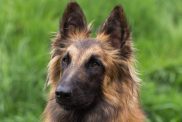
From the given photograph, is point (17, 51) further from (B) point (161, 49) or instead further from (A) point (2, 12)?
(B) point (161, 49)

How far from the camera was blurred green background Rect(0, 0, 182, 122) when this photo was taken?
35.9 feet

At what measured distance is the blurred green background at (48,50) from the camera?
1093 centimetres

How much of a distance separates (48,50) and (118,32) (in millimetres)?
3543

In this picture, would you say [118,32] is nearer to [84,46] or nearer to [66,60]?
[84,46]

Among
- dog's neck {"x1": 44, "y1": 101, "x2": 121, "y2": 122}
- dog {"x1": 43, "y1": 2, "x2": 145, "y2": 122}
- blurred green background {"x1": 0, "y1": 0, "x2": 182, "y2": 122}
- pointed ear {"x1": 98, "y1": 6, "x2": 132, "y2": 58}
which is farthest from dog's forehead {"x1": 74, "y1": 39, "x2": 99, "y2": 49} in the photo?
blurred green background {"x1": 0, "y1": 0, "x2": 182, "y2": 122}

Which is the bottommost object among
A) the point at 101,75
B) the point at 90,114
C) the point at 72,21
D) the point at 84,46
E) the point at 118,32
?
the point at 90,114

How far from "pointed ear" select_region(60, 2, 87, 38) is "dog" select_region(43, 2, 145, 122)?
0.02 meters

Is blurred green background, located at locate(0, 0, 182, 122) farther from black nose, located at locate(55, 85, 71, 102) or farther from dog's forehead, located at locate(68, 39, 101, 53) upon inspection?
black nose, located at locate(55, 85, 71, 102)

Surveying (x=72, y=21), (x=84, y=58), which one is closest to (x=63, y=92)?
(x=84, y=58)

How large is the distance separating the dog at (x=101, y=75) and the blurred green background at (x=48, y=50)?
8.86 ft

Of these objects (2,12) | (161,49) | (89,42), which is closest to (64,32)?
(89,42)

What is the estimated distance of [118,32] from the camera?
7.89 meters

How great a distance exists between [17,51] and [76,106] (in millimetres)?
4183

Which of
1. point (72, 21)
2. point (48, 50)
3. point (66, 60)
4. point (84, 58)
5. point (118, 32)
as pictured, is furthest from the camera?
point (48, 50)
